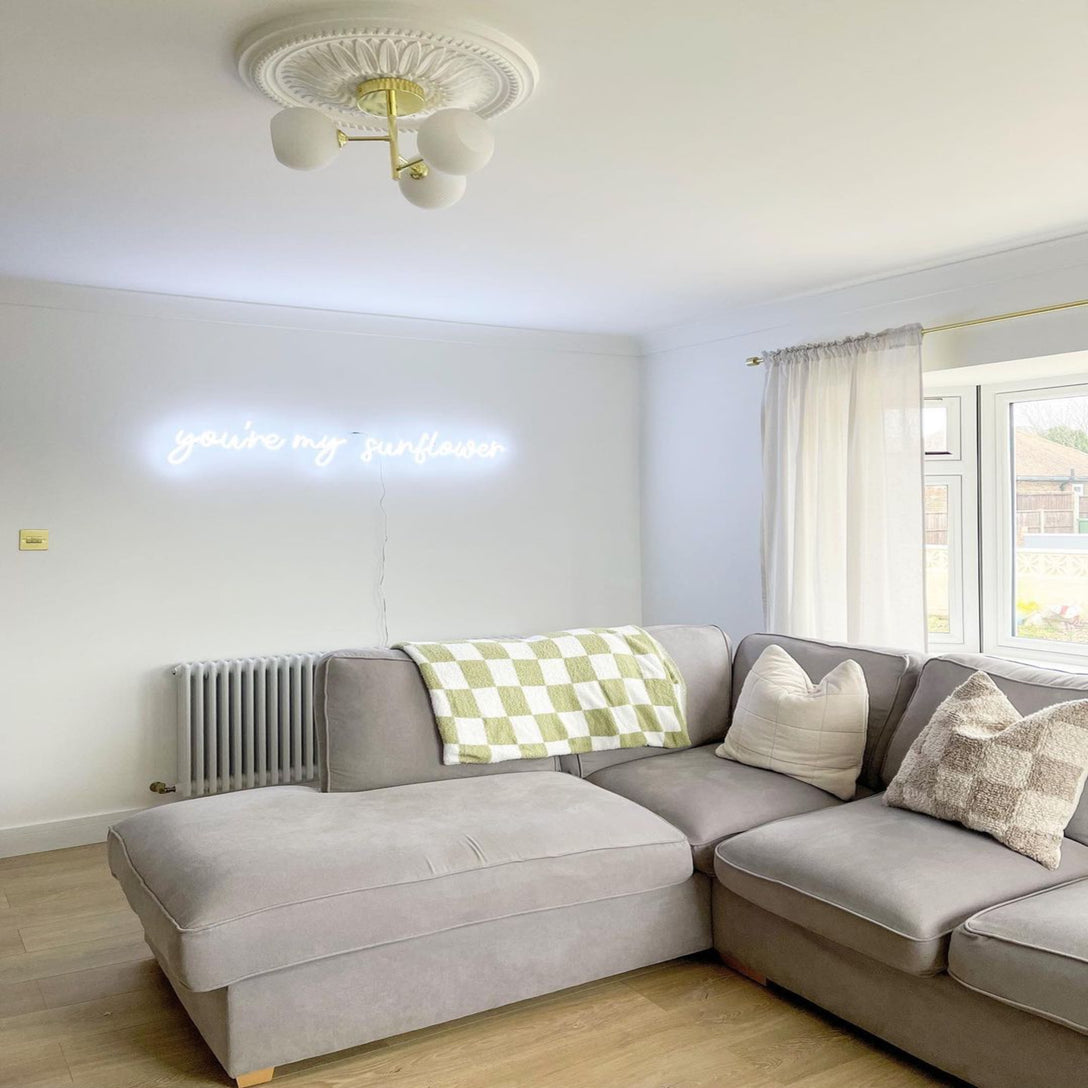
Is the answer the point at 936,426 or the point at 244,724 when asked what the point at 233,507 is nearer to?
the point at 244,724

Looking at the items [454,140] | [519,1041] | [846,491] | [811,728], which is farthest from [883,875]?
[846,491]

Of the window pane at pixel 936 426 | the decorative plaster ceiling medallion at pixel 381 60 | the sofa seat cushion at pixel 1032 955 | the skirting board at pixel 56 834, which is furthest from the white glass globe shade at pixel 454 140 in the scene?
the skirting board at pixel 56 834

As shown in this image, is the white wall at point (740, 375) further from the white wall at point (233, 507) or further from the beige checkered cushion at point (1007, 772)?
the beige checkered cushion at point (1007, 772)

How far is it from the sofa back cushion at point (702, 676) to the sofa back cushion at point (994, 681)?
695 millimetres

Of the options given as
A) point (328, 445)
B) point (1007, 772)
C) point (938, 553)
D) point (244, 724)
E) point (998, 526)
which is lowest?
point (244, 724)

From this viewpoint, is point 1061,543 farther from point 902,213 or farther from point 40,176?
point 40,176

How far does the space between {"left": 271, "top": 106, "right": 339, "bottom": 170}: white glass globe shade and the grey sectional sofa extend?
160 centimetres

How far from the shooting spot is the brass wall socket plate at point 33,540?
4133mm

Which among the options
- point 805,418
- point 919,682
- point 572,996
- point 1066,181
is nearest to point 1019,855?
point 919,682

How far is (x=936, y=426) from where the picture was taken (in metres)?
4.57

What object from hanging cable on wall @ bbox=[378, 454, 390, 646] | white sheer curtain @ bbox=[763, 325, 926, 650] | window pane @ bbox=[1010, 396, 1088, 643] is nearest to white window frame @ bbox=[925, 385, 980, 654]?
window pane @ bbox=[1010, 396, 1088, 643]

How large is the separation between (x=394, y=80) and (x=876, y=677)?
7.61ft

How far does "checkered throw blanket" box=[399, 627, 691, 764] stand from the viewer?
3.28 meters

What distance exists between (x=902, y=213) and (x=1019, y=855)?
6.63 feet
